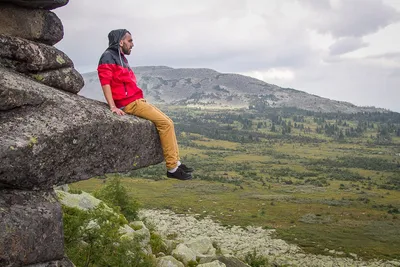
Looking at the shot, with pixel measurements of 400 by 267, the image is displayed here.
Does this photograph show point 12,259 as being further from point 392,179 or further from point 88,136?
point 392,179

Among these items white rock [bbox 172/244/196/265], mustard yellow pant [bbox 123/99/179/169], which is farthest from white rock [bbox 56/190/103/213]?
mustard yellow pant [bbox 123/99/179/169]

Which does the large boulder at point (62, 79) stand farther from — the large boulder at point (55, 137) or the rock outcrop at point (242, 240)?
the rock outcrop at point (242, 240)

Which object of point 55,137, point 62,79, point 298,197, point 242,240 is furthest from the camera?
point 298,197

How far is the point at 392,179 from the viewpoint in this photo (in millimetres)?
136500

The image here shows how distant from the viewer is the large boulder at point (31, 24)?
10258 mm

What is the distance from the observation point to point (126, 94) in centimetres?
1134

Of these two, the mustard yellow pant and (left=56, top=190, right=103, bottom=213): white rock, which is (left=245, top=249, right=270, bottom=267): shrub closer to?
(left=56, top=190, right=103, bottom=213): white rock

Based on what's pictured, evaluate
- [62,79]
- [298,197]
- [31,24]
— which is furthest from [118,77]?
[298,197]

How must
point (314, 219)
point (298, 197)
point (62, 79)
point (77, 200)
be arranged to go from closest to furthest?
point (62, 79)
point (77, 200)
point (314, 219)
point (298, 197)

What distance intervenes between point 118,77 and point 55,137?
2784mm

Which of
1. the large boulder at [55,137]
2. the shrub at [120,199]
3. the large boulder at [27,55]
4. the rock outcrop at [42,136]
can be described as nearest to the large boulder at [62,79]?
the rock outcrop at [42,136]

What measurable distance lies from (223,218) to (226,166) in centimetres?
7973

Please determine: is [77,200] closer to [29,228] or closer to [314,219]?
[29,228]

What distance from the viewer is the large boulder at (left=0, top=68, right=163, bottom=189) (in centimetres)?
871
